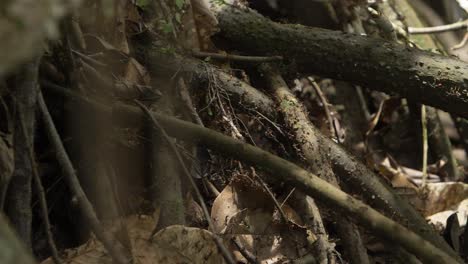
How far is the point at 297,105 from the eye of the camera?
2.25 m

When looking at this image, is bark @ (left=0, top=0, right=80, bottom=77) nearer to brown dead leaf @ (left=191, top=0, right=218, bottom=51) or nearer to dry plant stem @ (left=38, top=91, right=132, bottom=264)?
dry plant stem @ (left=38, top=91, right=132, bottom=264)

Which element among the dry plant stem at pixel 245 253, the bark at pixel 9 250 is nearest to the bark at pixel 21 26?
the bark at pixel 9 250

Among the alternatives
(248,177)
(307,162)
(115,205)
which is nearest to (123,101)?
(115,205)

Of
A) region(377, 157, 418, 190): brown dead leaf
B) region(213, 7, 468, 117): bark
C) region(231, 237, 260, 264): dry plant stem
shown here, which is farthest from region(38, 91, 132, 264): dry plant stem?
region(377, 157, 418, 190): brown dead leaf

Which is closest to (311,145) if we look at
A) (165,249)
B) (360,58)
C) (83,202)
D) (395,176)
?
(360,58)

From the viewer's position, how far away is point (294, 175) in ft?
5.62

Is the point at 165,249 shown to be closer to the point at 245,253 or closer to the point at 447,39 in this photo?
the point at 245,253

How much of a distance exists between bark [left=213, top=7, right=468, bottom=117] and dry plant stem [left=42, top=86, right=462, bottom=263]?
29.0 inches

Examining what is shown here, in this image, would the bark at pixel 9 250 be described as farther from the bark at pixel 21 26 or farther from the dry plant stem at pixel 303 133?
the dry plant stem at pixel 303 133

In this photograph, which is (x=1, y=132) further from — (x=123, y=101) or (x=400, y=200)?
(x=400, y=200)

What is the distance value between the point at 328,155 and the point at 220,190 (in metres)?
0.41

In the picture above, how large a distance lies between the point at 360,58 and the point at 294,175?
0.80 meters

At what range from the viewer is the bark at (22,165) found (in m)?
1.55

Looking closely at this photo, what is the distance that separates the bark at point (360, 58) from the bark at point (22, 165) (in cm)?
104
